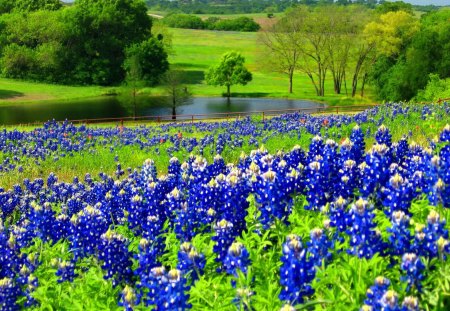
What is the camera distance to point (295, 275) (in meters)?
4.03

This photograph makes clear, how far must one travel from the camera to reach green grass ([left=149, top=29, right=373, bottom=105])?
86.6 m

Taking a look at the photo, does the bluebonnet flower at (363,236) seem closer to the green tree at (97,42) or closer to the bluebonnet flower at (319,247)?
the bluebonnet flower at (319,247)

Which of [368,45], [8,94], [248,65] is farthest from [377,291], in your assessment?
[248,65]

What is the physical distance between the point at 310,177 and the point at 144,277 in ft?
7.06

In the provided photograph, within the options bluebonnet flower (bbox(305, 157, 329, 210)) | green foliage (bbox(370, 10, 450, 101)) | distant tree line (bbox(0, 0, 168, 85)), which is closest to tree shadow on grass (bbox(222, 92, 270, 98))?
distant tree line (bbox(0, 0, 168, 85))

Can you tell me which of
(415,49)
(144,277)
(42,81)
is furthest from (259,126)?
(42,81)

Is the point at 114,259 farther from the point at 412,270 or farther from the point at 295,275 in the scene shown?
the point at 412,270

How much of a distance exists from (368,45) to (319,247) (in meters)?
75.9

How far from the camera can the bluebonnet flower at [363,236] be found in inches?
171

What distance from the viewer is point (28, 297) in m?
5.38

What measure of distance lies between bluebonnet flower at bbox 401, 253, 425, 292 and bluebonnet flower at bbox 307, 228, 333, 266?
63 cm

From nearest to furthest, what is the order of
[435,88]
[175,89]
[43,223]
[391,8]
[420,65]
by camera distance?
[43,223] → [435,88] → [420,65] → [175,89] → [391,8]

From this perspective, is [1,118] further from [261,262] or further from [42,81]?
[261,262]

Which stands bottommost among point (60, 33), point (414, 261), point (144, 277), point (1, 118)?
point (1, 118)
